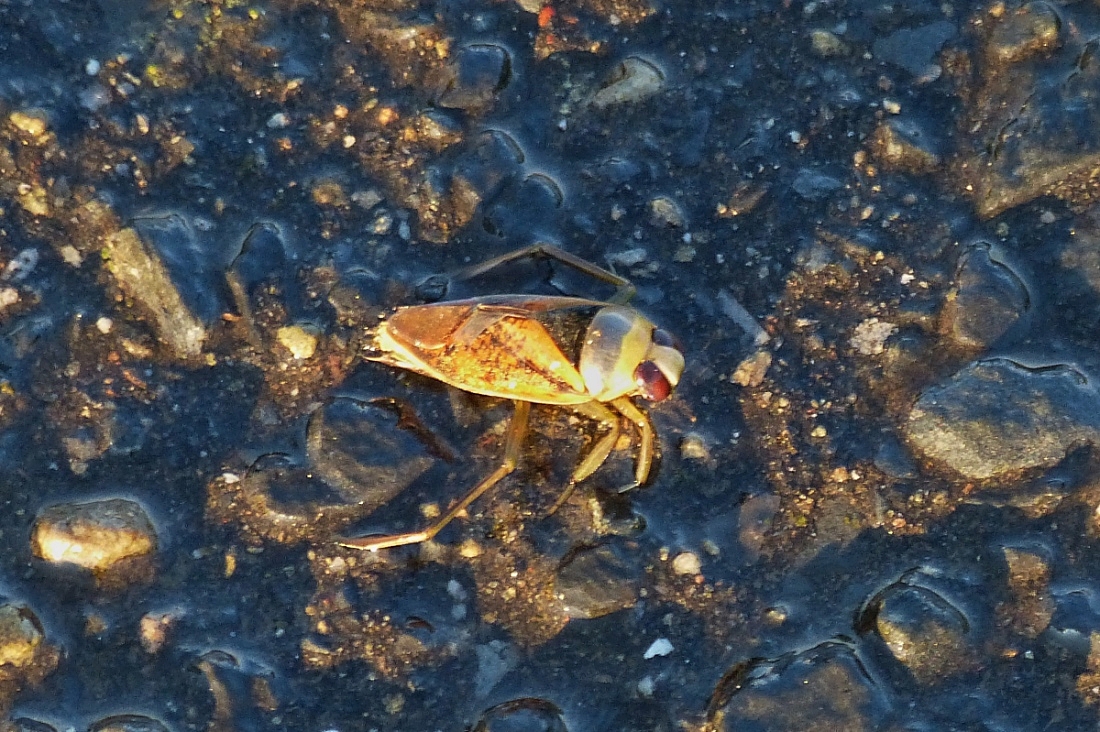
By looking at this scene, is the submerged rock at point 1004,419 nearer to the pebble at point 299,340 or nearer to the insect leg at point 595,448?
the insect leg at point 595,448

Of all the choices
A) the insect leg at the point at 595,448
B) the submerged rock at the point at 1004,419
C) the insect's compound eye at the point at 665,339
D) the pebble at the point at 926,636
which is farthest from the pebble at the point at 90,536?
the submerged rock at the point at 1004,419

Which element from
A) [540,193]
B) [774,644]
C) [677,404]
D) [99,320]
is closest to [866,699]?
[774,644]

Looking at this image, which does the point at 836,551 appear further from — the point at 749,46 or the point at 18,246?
the point at 18,246

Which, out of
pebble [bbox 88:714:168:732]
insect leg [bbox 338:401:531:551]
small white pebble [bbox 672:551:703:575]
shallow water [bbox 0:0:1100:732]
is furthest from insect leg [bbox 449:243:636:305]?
pebble [bbox 88:714:168:732]

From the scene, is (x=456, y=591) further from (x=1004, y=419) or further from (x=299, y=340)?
(x=1004, y=419)

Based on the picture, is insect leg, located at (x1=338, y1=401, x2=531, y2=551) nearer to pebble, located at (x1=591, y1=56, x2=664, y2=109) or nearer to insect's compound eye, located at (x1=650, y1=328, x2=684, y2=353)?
insect's compound eye, located at (x1=650, y1=328, x2=684, y2=353)

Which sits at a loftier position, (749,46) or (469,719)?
(749,46)
